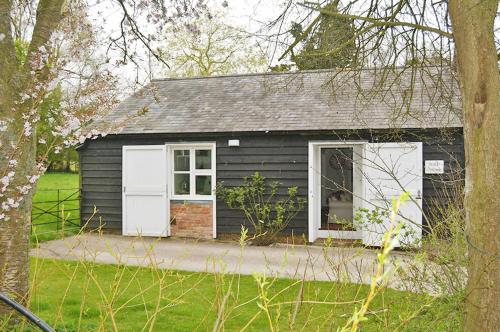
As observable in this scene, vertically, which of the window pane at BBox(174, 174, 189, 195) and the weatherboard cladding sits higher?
the weatherboard cladding

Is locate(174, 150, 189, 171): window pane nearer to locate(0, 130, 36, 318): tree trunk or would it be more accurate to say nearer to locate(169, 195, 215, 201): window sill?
locate(169, 195, 215, 201): window sill

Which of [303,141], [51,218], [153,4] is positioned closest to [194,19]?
[153,4]

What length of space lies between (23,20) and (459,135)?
27.5 feet

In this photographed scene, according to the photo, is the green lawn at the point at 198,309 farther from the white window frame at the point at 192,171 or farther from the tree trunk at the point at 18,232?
the white window frame at the point at 192,171

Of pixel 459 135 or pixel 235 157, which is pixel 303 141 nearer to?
pixel 235 157

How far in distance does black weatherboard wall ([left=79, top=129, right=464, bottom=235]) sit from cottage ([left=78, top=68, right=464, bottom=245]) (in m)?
0.02

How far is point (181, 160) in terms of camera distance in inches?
484

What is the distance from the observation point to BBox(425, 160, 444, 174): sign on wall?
34.1ft

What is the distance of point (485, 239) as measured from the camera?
3.78 metres

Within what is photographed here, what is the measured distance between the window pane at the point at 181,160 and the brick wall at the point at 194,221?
2.73ft

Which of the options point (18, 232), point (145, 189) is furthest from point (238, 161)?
point (18, 232)

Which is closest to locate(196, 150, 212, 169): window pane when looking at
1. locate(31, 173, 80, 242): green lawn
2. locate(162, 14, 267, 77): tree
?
locate(31, 173, 80, 242): green lawn

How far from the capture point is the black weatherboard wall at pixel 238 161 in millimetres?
10558

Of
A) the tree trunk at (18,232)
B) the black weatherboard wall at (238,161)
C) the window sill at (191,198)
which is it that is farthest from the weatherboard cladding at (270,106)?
the tree trunk at (18,232)
